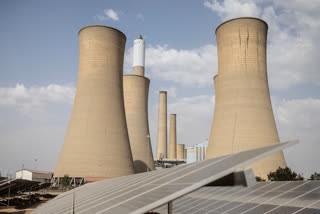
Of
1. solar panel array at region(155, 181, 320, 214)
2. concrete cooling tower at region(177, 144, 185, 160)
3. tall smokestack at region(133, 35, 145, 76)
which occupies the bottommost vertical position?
concrete cooling tower at region(177, 144, 185, 160)

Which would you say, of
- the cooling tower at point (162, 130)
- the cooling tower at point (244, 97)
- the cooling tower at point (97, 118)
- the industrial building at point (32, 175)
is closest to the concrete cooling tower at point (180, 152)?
the cooling tower at point (162, 130)

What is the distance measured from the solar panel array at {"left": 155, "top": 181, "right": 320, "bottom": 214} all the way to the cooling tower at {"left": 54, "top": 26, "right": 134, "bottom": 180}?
17608 millimetres

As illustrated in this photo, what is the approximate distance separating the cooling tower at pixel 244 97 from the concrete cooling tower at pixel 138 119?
16.8 m

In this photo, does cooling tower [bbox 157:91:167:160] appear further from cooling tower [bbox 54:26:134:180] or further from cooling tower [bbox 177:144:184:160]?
cooling tower [bbox 54:26:134:180]

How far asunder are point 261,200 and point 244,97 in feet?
55.8

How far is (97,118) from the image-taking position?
27.7 meters

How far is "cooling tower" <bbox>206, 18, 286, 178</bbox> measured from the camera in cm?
2430

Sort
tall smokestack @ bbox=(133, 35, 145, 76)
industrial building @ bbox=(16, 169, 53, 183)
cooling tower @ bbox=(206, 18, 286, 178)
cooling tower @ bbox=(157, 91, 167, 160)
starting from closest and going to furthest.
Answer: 1. cooling tower @ bbox=(206, 18, 286, 178)
2. industrial building @ bbox=(16, 169, 53, 183)
3. tall smokestack @ bbox=(133, 35, 145, 76)
4. cooling tower @ bbox=(157, 91, 167, 160)

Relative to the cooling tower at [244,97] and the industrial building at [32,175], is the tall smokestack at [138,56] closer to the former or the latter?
the industrial building at [32,175]

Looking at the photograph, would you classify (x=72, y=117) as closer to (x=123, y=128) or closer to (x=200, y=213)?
(x=123, y=128)

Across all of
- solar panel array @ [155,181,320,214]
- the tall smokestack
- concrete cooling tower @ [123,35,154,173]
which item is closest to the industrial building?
concrete cooling tower @ [123,35,154,173]

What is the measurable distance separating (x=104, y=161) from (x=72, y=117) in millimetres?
5071

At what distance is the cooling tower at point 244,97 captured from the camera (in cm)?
2430

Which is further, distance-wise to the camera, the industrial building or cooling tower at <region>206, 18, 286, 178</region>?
the industrial building
